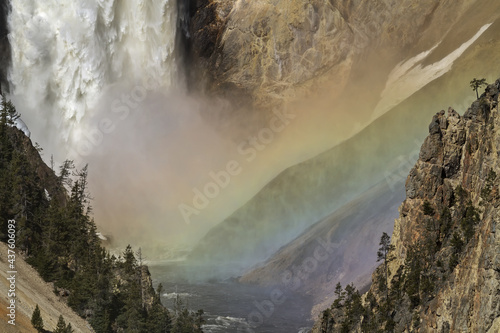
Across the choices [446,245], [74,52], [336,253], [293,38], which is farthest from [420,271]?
Result: [293,38]

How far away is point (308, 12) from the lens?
125 m

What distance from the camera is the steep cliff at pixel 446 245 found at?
143ft

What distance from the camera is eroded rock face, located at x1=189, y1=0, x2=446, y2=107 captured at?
125688 mm

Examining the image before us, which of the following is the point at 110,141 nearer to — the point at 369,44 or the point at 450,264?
the point at 369,44

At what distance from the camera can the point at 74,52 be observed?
368 ft

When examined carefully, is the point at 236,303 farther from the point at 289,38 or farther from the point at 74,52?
the point at 289,38

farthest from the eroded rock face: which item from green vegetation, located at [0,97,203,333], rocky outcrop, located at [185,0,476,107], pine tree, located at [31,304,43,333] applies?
pine tree, located at [31,304,43,333]

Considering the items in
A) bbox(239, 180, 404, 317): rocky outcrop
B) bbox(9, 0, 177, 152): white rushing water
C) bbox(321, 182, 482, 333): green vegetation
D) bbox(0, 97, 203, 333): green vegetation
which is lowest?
bbox(321, 182, 482, 333): green vegetation

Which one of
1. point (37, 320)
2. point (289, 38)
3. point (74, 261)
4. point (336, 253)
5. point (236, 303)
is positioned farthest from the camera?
point (289, 38)

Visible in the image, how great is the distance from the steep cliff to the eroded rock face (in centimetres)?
6953

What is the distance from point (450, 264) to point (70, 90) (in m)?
78.7

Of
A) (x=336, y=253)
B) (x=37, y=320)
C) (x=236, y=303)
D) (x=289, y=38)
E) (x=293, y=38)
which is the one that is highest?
(x=289, y=38)

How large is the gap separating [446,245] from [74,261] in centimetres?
3696

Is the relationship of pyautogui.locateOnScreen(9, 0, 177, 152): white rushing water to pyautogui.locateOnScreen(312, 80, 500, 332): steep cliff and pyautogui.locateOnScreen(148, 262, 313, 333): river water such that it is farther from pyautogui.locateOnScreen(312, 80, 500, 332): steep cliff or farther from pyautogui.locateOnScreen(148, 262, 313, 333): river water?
pyautogui.locateOnScreen(312, 80, 500, 332): steep cliff
